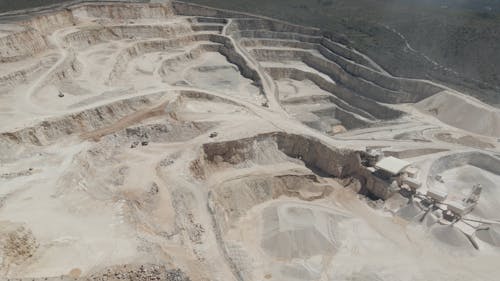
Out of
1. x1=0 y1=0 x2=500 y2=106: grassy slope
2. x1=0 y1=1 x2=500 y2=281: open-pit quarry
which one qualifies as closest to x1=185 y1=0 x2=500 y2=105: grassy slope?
x1=0 y1=0 x2=500 y2=106: grassy slope

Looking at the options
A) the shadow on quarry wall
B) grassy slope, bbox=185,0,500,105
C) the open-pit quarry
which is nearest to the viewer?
the open-pit quarry

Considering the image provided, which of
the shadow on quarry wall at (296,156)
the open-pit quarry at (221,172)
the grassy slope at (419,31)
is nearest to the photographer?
the open-pit quarry at (221,172)

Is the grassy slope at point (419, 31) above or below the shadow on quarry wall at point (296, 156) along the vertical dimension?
above

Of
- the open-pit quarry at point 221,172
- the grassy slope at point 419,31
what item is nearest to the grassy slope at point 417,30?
the grassy slope at point 419,31

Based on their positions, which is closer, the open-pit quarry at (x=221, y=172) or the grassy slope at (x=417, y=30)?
the open-pit quarry at (x=221, y=172)

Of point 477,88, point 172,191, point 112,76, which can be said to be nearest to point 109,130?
point 172,191

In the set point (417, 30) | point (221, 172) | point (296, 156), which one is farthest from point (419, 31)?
point (221, 172)

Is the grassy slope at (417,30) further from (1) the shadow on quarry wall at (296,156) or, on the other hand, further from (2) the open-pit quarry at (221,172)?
(1) the shadow on quarry wall at (296,156)

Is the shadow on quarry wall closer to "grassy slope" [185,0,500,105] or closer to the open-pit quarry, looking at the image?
the open-pit quarry
